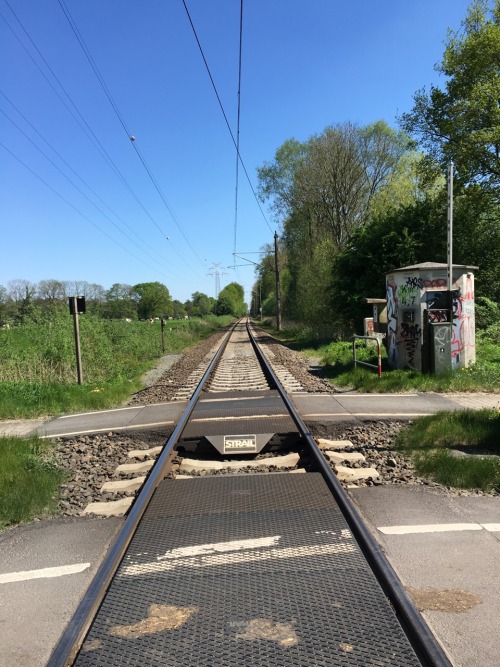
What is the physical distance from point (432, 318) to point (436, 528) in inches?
316

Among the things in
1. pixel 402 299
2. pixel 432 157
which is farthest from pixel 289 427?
pixel 432 157

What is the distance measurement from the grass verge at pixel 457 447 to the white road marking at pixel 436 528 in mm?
970

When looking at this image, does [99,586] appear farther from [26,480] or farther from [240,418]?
[240,418]

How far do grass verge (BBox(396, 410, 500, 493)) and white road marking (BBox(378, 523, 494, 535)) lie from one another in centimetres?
97

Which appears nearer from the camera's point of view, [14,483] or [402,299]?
[14,483]

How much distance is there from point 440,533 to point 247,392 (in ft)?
24.1

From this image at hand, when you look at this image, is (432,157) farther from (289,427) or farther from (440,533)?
(440,533)

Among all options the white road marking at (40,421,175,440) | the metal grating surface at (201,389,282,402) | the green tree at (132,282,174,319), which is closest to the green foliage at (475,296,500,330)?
the metal grating surface at (201,389,282,402)

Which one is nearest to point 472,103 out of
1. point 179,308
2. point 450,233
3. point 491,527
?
point 450,233

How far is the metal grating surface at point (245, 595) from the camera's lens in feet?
8.55

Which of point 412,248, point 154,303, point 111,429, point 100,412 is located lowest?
point 100,412

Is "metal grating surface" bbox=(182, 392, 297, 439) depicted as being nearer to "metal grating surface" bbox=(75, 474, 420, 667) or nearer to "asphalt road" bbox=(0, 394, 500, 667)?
"asphalt road" bbox=(0, 394, 500, 667)

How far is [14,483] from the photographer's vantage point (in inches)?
218

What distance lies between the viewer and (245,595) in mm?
3129
